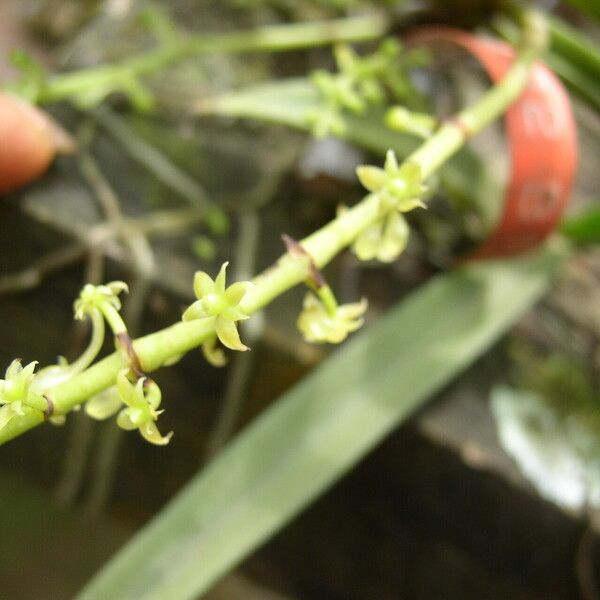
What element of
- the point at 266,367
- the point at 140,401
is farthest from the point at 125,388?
the point at 266,367

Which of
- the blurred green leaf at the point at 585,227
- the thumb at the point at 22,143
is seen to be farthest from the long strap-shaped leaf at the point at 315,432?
the thumb at the point at 22,143

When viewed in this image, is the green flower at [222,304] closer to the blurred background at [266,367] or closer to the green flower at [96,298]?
the green flower at [96,298]

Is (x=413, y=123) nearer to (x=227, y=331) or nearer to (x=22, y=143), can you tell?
(x=227, y=331)

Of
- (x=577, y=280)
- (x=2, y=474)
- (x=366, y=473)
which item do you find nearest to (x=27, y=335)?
(x=2, y=474)

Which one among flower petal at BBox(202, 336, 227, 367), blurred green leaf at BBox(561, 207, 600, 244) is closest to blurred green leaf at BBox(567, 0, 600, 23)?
blurred green leaf at BBox(561, 207, 600, 244)

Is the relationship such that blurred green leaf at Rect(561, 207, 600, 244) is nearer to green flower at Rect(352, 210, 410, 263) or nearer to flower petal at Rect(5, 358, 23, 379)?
green flower at Rect(352, 210, 410, 263)

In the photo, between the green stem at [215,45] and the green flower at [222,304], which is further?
the green stem at [215,45]
